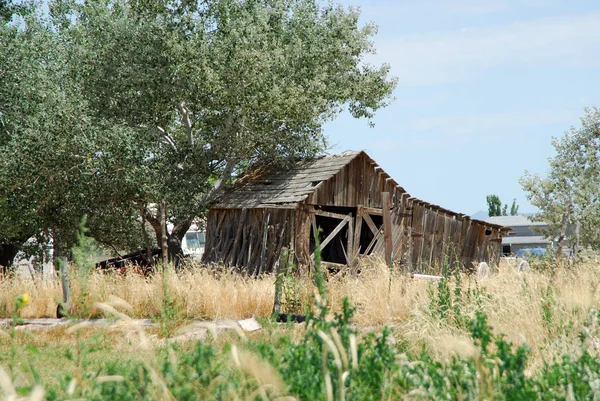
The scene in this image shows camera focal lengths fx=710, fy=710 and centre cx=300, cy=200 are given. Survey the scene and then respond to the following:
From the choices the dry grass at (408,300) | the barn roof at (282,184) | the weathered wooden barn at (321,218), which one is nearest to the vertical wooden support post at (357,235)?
the weathered wooden barn at (321,218)

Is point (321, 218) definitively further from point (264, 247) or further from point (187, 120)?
point (187, 120)

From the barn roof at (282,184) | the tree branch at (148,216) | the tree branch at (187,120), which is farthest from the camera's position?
the tree branch at (187,120)

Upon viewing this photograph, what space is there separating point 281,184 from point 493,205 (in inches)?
2088

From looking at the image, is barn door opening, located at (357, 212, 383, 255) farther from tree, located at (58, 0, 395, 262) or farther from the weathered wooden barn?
tree, located at (58, 0, 395, 262)

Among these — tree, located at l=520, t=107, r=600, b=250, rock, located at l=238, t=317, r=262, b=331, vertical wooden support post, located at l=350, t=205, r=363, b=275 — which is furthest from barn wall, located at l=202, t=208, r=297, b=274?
tree, located at l=520, t=107, r=600, b=250

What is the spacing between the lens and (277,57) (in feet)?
69.8

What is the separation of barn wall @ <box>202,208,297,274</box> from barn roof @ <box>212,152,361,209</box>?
0.25 meters

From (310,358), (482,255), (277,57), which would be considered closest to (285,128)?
(277,57)

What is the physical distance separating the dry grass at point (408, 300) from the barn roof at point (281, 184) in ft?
20.7

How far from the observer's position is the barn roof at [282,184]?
2047cm

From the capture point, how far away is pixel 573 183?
34312mm

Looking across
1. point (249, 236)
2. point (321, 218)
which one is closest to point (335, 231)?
point (249, 236)

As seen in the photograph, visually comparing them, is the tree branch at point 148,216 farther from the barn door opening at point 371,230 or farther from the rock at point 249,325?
the rock at point 249,325

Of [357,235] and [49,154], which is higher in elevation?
[49,154]
